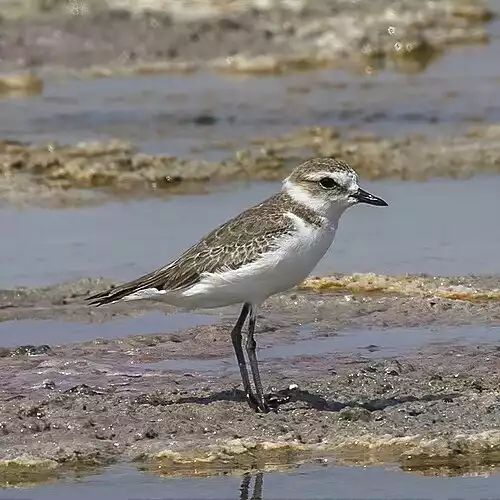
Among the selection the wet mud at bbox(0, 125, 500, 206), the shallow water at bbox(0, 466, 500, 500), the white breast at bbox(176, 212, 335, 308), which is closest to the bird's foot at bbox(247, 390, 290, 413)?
the white breast at bbox(176, 212, 335, 308)

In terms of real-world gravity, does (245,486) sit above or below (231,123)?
below

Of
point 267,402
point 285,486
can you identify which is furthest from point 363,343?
point 285,486

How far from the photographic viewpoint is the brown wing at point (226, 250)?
6805 millimetres

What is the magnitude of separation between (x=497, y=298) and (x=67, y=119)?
924cm

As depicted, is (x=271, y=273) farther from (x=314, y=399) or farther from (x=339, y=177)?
(x=314, y=399)

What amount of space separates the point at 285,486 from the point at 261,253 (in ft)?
3.99

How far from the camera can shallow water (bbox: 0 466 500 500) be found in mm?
5906

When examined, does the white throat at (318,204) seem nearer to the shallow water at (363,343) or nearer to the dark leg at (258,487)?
the shallow water at (363,343)

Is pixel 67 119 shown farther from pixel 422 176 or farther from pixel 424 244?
pixel 424 244

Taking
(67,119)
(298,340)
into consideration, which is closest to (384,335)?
(298,340)

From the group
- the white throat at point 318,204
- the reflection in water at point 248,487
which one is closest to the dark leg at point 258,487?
the reflection in water at point 248,487

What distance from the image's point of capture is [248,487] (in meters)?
6.04

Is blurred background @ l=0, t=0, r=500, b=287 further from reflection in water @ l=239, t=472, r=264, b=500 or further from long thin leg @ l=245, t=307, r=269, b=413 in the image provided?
reflection in water @ l=239, t=472, r=264, b=500

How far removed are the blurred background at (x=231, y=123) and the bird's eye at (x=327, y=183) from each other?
10.3ft
